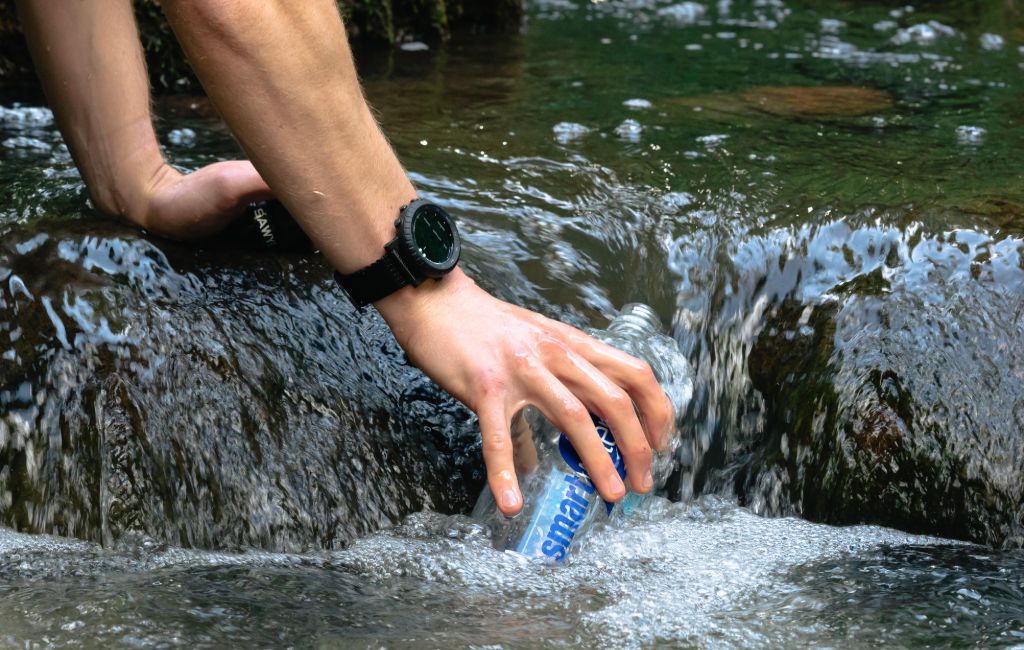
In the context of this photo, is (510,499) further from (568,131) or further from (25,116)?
(25,116)

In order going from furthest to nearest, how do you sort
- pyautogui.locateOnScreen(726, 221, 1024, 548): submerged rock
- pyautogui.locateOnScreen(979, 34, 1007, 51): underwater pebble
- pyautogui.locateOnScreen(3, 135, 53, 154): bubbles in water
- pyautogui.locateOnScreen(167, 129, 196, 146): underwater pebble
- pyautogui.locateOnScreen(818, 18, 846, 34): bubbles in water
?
pyautogui.locateOnScreen(818, 18, 846, 34): bubbles in water < pyautogui.locateOnScreen(979, 34, 1007, 51): underwater pebble < pyautogui.locateOnScreen(167, 129, 196, 146): underwater pebble < pyautogui.locateOnScreen(3, 135, 53, 154): bubbles in water < pyautogui.locateOnScreen(726, 221, 1024, 548): submerged rock

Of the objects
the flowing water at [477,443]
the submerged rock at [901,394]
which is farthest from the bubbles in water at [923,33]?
the submerged rock at [901,394]

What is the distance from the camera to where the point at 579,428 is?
6.24 ft

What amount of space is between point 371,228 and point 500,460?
502mm

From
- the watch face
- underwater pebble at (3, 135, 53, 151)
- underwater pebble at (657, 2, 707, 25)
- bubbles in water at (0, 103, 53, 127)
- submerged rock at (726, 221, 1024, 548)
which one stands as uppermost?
the watch face

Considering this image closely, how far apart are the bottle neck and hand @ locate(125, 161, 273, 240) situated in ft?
2.77

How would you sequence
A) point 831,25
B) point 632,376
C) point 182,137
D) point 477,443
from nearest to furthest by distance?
point 632,376 → point 477,443 → point 182,137 → point 831,25

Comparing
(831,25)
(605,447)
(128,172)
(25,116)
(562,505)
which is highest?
(128,172)

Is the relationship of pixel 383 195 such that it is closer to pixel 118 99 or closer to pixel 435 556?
pixel 435 556

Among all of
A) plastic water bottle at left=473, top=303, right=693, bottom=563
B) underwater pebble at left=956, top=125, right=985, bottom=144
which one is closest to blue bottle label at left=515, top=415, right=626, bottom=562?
plastic water bottle at left=473, top=303, right=693, bottom=563

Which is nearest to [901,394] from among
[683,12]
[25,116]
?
[25,116]

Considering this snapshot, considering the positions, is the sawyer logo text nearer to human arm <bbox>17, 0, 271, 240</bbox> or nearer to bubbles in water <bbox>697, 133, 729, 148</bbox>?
human arm <bbox>17, 0, 271, 240</bbox>

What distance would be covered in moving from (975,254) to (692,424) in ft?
2.63

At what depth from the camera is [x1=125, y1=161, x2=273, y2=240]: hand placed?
2395 mm
